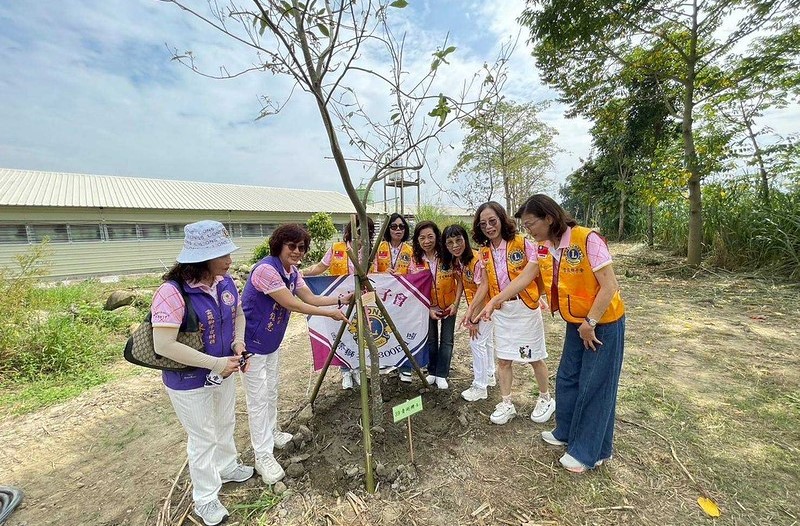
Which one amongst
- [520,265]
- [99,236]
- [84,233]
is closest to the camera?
[520,265]

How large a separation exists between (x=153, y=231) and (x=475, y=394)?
16.8 meters

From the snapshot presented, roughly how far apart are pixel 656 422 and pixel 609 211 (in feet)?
61.7

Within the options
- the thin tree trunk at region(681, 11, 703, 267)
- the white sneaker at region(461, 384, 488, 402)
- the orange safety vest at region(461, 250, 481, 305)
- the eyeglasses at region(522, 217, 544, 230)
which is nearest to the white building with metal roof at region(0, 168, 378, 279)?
the orange safety vest at region(461, 250, 481, 305)

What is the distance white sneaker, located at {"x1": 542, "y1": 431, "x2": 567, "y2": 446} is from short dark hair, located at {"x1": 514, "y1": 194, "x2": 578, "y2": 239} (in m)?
1.49

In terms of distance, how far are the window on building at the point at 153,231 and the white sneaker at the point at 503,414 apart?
17.1 m

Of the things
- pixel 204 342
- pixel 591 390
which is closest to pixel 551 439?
pixel 591 390

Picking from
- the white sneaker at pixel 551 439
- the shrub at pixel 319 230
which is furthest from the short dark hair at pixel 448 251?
the shrub at pixel 319 230

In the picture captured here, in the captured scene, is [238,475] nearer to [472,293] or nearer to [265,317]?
[265,317]

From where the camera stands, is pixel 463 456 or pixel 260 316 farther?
pixel 463 456

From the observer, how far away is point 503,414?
9.30 ft

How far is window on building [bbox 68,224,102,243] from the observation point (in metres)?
13.4

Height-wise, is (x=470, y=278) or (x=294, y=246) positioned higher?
(x=294, y=246)

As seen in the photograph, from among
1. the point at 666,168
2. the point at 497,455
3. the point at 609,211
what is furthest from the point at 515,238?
the point at 609,211

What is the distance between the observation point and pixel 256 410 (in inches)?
91.7
